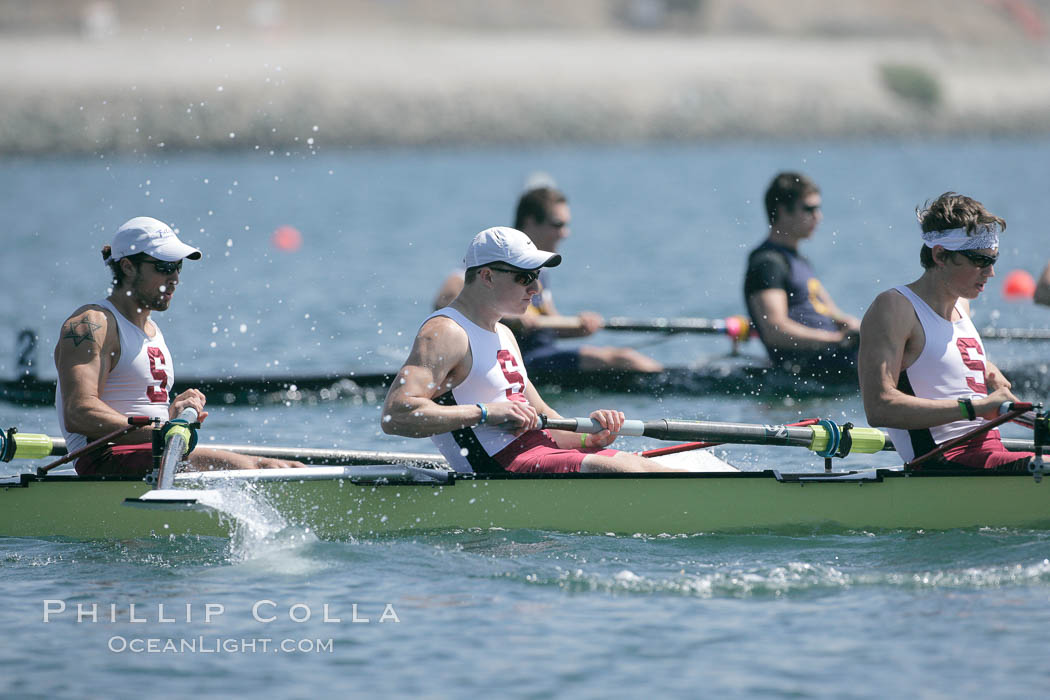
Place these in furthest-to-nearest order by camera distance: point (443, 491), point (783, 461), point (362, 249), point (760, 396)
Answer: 1. point (362, 249)
2. point (760, 396)
3. point (783, 461)
4. point (443, 491)

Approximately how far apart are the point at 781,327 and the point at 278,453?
15.8 ft

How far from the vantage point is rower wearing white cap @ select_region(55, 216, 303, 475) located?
297 inches

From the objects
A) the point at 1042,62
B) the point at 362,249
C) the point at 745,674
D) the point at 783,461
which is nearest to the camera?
the point at 745,674

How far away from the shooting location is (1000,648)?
6137 millimetres

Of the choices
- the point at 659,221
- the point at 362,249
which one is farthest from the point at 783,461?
the point at 659,221

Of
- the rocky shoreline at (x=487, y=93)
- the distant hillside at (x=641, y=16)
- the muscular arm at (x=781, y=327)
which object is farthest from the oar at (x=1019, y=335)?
the distant hillside at (x=641, y=16)

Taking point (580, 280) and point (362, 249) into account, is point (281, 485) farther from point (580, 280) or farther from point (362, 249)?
point (362, 249)

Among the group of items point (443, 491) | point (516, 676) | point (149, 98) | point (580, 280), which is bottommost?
point (516, 676)

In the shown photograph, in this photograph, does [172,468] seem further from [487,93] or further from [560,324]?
[487,93]

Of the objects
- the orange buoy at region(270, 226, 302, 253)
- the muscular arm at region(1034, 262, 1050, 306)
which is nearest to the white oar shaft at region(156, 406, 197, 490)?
the muscular arm at region(1034, 262, 1050, 306)

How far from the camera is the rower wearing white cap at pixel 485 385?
7137 millimetres

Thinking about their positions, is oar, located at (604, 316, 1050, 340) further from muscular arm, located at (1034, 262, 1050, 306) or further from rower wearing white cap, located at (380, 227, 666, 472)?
rower wearing white cap, located at (380, 227, 666, 472)

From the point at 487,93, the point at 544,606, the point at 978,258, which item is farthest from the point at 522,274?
the point at 487,93

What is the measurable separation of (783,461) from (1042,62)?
276 ft
